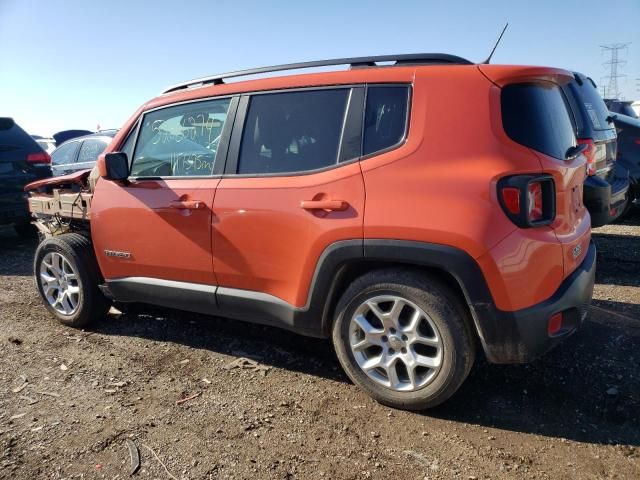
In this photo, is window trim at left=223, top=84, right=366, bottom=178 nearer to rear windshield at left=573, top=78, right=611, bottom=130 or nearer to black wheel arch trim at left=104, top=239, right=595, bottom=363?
black wheel arch trim at left=104, top=239, right=595, bottom=363

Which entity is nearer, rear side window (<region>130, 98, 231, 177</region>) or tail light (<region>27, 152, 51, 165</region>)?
rear side window (<region>130, 98, 231, 177</region>)

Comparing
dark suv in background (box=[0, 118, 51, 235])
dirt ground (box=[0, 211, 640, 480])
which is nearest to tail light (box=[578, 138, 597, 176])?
dirt ground (box=[0, 211, 640, 480])

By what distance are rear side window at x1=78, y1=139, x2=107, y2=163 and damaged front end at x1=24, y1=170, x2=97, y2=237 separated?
3.74 m

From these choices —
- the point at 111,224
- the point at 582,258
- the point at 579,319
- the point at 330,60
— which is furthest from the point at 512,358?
the point at 111,224

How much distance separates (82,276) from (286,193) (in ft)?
6.79

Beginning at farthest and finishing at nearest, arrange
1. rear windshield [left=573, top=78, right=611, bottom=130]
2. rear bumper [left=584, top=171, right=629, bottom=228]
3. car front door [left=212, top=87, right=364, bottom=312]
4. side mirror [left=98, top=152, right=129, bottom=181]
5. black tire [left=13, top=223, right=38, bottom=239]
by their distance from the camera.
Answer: black tire [left=13, top=223, right=38, bottom=239], rear windshield [left=573, top=78, right=611, bottom=130], rear bumper [left=584, top=171, right=629, bottom=228], side mirror [left=98, top=152, right=129, bottom=181], car front door [left=212, top=87, right=364, bottom=312]

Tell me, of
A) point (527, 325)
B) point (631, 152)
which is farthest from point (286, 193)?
point (631, 152)

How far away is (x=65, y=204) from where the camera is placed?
4.23 meters

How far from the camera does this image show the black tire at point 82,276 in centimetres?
395

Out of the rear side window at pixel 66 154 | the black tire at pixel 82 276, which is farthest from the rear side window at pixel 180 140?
the rear side window at pixel 66 154

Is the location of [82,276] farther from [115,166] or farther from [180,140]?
[180,140]

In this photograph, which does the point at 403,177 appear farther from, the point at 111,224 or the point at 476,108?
the point at 111,224

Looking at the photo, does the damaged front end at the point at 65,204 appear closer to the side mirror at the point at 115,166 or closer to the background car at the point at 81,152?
the side mirror at the point at 115,166

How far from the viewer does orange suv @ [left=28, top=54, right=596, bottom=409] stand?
2389 millimetres
